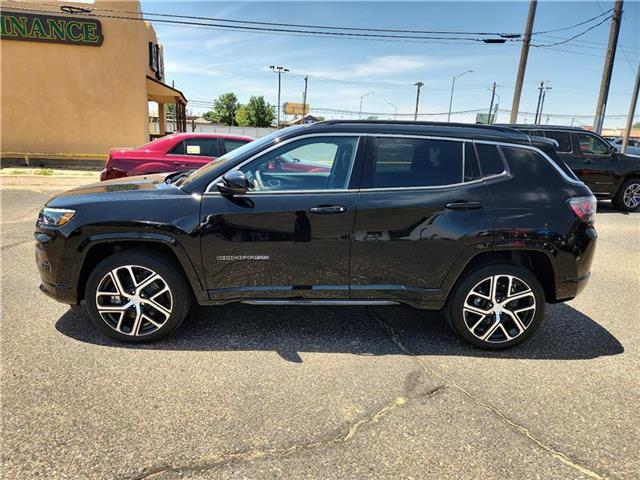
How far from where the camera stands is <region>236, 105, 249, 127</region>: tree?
79562 millimetres

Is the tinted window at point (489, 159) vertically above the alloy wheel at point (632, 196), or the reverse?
the tinted window at point (489, 159)

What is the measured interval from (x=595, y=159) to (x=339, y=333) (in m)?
9.40

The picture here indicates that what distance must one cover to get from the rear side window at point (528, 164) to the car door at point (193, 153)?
681 centimetres

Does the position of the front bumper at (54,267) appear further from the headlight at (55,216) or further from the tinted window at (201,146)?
the tinted window at (201,146)

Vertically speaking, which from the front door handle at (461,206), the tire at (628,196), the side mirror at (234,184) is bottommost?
the tire at (628,196)

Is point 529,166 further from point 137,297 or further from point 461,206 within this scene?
point 137,297

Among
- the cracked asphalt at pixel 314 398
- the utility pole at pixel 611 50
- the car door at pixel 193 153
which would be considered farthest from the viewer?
the utility pole at pixel 611 50

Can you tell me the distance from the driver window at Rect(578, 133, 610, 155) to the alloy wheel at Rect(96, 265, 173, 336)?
10345 mm

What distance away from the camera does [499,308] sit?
361 cm

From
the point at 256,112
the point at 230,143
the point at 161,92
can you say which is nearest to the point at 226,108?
the point at 256,112

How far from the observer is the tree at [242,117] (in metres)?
79.6

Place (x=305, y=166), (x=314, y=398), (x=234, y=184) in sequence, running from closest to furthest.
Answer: (x=314, y=398), (x=234, y=184), (x=305, y=166)

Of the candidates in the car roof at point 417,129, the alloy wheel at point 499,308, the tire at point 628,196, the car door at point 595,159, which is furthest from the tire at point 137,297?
the tire at point 628,196

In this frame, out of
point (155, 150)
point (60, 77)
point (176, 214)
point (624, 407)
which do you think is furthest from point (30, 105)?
point (624, 407)
